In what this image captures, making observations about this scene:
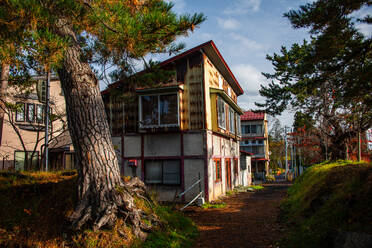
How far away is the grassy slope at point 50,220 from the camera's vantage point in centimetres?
578

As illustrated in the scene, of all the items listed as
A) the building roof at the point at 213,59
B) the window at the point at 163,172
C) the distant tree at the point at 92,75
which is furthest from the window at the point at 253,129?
the distant tree at the point at 92,75

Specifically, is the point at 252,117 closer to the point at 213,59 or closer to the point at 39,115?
the point at 213,59

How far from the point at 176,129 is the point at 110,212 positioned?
8.86 meters

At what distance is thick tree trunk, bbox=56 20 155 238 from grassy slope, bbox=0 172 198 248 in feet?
1.16

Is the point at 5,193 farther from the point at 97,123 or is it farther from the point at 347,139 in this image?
the point at 347,139

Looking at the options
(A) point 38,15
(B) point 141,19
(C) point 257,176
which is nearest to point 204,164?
(B) point 141,19

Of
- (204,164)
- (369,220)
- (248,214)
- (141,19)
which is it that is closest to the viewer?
(369,220)

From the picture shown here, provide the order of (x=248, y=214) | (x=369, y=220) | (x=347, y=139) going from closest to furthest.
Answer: (x=369, y=220) → (x=248, y=214) → (x=347, y=139)

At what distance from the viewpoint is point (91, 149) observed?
649 centimetres

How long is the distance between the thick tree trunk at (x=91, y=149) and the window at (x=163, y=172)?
27.4 ft

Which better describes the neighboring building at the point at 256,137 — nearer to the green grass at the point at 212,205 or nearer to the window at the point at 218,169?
the window at the point at 218,169

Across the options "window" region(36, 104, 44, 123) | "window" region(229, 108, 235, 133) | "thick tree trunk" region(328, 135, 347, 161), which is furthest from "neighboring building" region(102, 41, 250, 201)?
"thick tree trunk" region(328, 135, 347, 161)

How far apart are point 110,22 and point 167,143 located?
957 centimetres

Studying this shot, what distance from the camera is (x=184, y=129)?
15047mm
